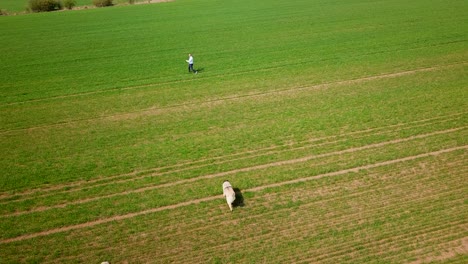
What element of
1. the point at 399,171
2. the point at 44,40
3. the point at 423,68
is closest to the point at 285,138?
the point at 399,171

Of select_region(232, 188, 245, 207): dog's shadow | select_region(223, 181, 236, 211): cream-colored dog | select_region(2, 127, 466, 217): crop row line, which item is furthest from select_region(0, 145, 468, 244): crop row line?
select_region(2, 127, 466, 217): crop row line

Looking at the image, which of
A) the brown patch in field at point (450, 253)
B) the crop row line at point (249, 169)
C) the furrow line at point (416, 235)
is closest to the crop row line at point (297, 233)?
the furrow line at point (416, 235)

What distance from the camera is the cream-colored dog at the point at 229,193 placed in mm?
12305

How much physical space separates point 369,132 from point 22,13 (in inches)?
2332

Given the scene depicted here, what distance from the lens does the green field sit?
11164mm

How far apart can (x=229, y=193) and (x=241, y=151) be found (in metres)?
3.70

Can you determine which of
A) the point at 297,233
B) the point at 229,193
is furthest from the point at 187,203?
the point at 297,233

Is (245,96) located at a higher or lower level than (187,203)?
higher

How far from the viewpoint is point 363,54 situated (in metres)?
27.6

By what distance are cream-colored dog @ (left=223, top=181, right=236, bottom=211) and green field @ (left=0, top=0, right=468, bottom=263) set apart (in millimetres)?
480

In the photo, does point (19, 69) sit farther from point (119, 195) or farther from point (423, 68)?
point (423, 68)

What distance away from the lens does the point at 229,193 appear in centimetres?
1252

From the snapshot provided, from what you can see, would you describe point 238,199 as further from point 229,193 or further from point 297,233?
point 297,233

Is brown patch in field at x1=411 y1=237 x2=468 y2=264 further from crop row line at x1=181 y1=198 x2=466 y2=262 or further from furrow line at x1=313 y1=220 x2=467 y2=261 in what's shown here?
crop row line at x1=181 y1=198 x2=466 y2=262
